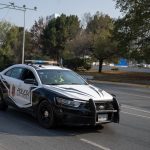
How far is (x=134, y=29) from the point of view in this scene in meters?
44.0

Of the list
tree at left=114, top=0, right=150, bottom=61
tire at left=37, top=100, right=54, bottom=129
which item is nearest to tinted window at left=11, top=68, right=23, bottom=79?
tire at left=37, top=100, right=54, bottom=129

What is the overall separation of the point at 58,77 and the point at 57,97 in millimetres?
1412

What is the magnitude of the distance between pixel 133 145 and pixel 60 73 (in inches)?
135

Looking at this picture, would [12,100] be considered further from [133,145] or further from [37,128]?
[133,145]

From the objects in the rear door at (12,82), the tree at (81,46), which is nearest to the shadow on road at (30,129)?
the rear door at (12,82)

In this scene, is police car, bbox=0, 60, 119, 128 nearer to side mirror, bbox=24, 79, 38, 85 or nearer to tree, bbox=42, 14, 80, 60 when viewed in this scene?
side mirror, bbox=24, 79, 38, 85

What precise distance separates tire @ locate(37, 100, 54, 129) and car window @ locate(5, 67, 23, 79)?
1861mm

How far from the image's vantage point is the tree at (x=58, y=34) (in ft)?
237

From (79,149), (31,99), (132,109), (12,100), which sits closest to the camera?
(79,149)

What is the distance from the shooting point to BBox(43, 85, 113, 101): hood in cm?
937

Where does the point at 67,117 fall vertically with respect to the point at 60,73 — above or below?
below

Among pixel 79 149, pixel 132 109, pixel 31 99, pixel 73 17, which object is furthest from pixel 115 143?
pixel 73 17

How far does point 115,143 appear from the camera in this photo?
846 centimetres

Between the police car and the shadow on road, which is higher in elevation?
the police car
